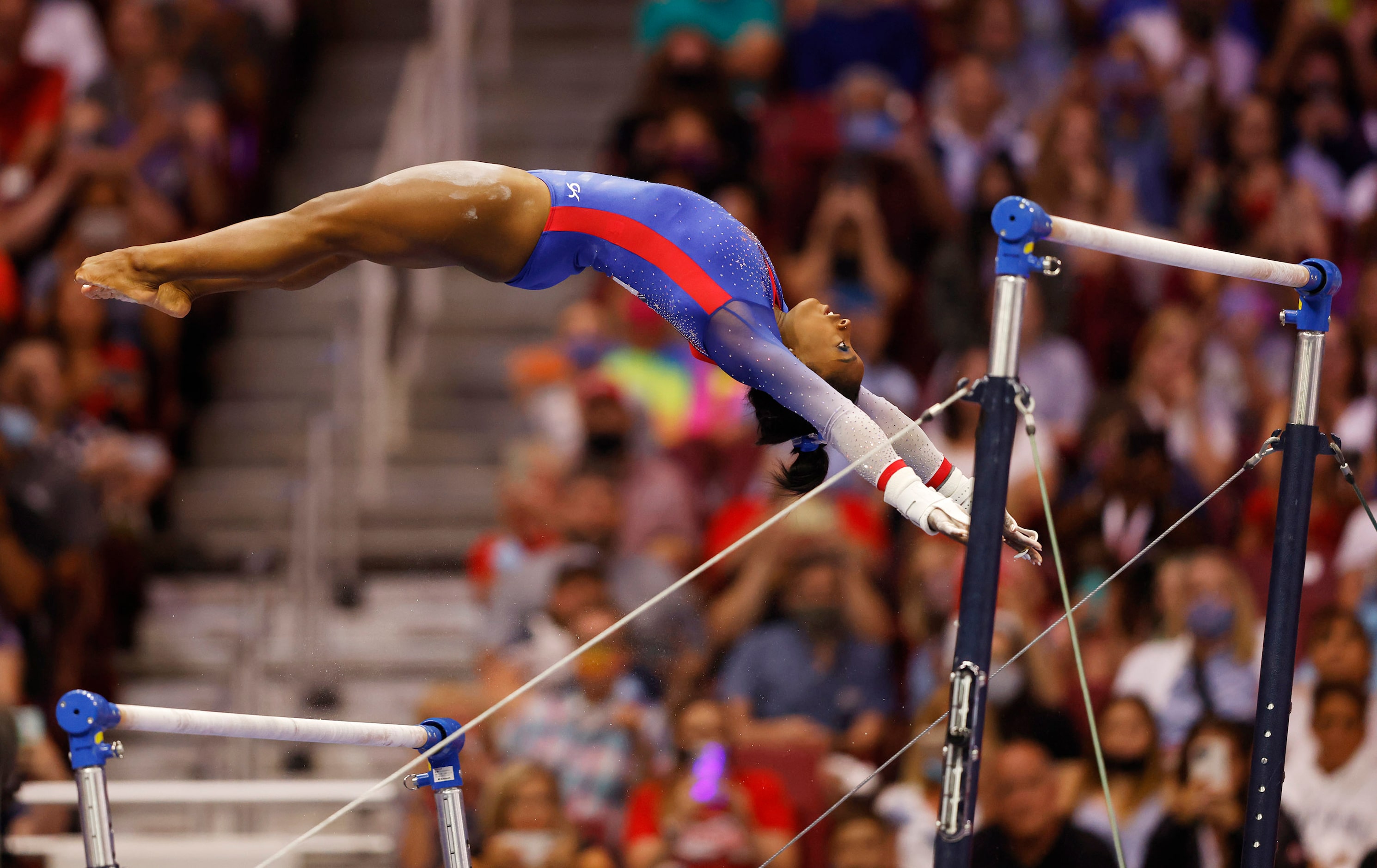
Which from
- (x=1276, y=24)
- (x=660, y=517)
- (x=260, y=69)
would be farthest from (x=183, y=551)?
(x=1276, y=24)

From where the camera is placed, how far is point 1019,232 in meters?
2.96

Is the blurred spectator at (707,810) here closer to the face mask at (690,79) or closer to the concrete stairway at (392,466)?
the concrete stairway at (392,466)

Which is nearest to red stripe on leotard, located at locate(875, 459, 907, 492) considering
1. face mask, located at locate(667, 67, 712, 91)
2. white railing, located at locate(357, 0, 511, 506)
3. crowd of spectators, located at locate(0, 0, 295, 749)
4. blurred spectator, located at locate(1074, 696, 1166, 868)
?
blurred spectator, located at locate(1074, 696, 1166, 868)

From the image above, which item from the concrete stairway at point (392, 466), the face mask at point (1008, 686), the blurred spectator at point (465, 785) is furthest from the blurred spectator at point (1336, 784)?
the concrete stairway at point (392, 466)

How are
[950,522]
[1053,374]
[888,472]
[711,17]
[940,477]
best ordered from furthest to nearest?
[711,17], [1053,374], [940,477], [888,472], [950,522]

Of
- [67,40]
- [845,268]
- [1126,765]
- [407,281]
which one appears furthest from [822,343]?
[67,40]

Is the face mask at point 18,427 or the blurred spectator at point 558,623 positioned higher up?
the face mask at point 18,427

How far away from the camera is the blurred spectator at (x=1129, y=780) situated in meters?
5.04

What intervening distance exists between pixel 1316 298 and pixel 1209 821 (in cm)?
195

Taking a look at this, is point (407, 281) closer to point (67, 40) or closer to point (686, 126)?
point (686, 126)

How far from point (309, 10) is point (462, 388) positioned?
107 inches

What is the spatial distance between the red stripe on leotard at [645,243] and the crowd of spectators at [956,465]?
1.02 meters

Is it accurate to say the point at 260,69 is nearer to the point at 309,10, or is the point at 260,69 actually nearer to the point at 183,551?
the point at 309,10

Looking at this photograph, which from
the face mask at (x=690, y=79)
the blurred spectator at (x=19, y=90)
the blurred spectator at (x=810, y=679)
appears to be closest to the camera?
the blurred spectator at (x=810, y=679)
